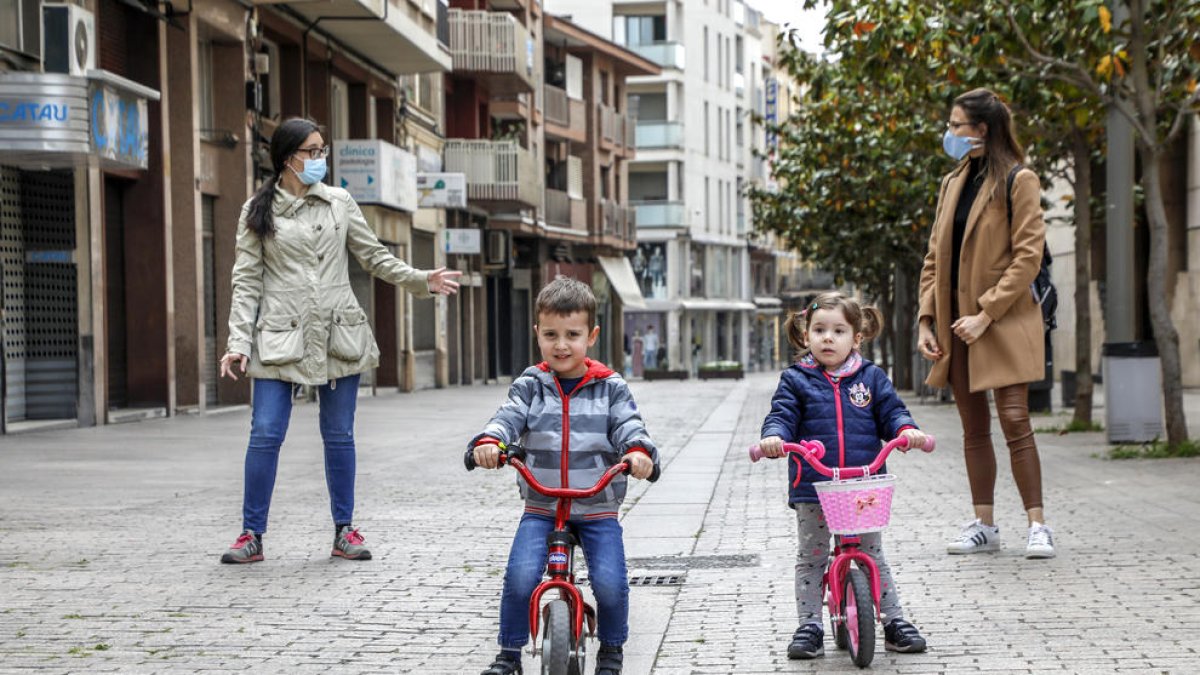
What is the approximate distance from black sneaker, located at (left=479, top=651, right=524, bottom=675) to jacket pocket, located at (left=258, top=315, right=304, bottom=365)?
3187mm

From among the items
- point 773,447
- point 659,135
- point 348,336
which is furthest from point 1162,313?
point 659,135

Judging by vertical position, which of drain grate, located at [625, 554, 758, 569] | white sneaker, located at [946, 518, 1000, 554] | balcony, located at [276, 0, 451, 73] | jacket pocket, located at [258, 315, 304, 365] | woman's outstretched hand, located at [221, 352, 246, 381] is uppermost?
balcony, located at [276, 0, 451, 73]

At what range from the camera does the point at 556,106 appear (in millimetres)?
55906

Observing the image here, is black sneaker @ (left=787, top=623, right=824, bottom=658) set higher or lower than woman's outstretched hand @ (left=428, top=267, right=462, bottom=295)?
lower

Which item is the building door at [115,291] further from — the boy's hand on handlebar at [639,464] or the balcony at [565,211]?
the balcony at [565,211]

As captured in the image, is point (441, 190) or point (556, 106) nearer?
point (441, 190)

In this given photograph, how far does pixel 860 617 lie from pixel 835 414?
2.11ft

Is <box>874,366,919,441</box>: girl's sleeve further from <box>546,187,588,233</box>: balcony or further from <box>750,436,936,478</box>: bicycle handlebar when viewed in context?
<box>546,187,588,233</box>: balcony

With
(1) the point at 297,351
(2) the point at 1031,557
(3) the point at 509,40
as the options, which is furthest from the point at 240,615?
(3) the point at 509,40

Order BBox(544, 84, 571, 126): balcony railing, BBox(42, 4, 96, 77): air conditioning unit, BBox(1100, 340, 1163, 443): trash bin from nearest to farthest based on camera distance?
1. BBox(1100, 340, 1163, 443): trash bin
2. BBox(42, 4, 96, 77): air conditioning unit
3. BBox(544, 84, 571, 126): balcony railing

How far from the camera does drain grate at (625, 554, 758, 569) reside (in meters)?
8.15

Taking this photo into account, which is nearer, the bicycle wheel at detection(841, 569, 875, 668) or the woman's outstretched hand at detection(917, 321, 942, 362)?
the bicycle wheel at detection(841, 569, 875, 668)

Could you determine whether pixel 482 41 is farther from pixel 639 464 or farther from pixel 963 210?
pixel 639 464

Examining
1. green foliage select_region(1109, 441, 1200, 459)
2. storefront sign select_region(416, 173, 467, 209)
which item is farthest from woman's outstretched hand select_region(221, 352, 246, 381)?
storefront sign select_region(416, 173, 467, 209)
